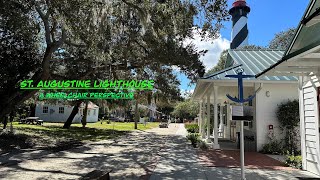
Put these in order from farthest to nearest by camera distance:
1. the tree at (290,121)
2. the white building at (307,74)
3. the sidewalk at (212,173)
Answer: the tree at (290,121)
the sidewalk at (212,173)
the white building at (307,74)

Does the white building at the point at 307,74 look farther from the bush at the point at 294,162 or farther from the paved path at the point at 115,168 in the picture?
the paved path at the point at 115,168

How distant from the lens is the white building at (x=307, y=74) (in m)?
5.75

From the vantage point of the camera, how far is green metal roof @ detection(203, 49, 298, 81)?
12323 millimetres

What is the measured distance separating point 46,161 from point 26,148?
3488 millimetres

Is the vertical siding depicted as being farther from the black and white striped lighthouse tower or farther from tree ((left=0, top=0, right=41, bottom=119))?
the black and white striped lighthouse tower

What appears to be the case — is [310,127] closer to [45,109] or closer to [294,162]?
[294,162]

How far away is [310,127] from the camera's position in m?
7.93

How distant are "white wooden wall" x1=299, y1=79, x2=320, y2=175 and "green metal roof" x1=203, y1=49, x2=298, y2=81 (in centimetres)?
407

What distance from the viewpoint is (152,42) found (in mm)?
11125

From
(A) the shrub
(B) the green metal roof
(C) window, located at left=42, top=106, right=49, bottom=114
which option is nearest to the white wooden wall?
(A) the shrub

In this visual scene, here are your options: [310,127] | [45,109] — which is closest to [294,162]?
[310,127]

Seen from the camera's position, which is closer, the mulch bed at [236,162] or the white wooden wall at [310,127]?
the white wooden wall at [310,127]

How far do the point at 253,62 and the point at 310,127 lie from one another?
683 cm

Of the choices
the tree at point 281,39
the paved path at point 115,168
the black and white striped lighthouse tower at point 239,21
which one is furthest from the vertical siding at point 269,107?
the tree at point 281,39
